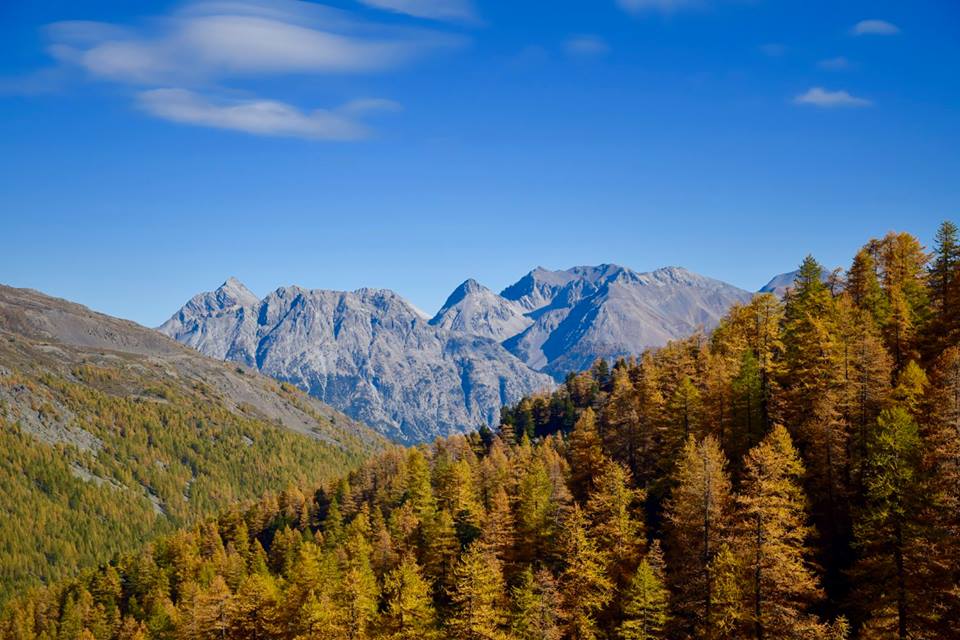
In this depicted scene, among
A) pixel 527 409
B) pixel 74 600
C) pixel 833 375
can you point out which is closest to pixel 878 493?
pixel 833 375

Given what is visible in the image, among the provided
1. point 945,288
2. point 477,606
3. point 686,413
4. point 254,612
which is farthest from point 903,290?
point 254,612

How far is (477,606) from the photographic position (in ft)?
183

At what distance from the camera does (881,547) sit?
4378 centimetres

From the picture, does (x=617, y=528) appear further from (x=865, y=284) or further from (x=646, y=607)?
(x=865, y=284)

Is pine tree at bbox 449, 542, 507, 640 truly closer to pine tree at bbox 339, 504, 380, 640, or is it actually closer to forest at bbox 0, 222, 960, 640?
forest at bbox 0, 222, 960, 640

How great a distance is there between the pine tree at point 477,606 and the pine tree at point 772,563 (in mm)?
20309

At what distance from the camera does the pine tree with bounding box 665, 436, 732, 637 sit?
1897 inches

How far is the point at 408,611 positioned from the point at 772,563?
101 feet

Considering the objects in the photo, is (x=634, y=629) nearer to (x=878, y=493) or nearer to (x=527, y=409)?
(x=878, y=493)

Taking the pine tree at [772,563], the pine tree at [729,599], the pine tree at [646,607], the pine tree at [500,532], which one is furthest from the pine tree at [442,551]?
the pine tree at [772,563]

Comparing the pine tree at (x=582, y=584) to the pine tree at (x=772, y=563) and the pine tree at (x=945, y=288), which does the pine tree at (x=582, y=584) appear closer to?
the pine tree at (x=772, y=563)

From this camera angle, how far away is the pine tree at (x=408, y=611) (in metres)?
58.2

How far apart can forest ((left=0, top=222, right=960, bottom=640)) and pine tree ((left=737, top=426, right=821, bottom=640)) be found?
170 millimetres

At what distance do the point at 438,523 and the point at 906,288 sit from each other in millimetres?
58225
